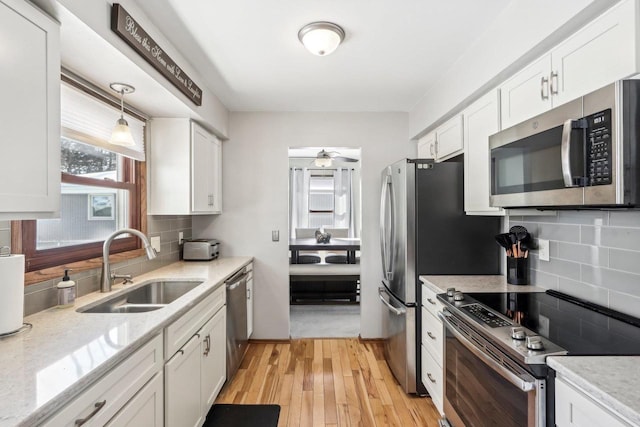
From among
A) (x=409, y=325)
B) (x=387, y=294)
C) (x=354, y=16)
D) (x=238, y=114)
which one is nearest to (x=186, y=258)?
(x=238, y=114)

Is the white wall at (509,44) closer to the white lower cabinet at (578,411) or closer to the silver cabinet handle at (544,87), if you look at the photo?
the silver cabinet handle at (544,87)

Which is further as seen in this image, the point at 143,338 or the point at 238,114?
the point at 238,114

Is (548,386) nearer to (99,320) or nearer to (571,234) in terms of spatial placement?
(571,234)

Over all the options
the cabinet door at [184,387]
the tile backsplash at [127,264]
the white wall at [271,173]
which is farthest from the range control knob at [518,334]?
the white wall at [271,173]

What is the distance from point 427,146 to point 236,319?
7.54 feet

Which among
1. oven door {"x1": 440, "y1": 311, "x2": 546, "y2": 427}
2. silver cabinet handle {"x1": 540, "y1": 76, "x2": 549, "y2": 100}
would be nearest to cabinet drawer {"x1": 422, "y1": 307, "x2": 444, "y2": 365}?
oven door {"x1": 440, "y1": 311, "x2": 546, "y2": 427}

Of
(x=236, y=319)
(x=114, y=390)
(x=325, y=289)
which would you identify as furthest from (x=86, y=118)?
(x=325, y=289)

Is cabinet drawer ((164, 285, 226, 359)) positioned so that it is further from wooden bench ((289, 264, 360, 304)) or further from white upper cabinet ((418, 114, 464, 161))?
wooden bench ((289, 264, 360, 304))

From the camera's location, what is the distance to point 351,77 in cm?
257

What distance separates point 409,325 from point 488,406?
1005mm

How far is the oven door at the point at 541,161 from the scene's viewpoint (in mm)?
1188

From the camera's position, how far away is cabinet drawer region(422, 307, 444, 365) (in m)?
2.04

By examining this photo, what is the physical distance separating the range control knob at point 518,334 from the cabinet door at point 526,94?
39.3 inches

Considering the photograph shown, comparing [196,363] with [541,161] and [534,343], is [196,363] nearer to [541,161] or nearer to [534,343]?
[534,343]
